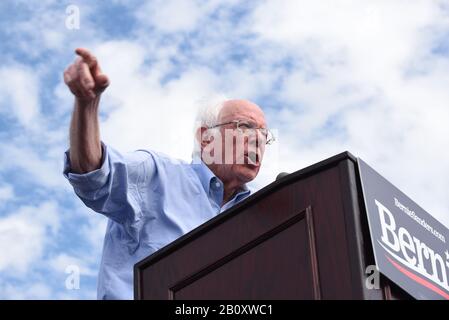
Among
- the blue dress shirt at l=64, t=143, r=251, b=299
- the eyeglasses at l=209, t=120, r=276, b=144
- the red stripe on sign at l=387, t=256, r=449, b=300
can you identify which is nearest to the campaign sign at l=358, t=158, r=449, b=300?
the red stripe on sign at l=387, t=256, r=449, b=300

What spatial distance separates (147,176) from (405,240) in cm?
149

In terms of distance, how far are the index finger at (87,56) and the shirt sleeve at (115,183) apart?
0.55 meters

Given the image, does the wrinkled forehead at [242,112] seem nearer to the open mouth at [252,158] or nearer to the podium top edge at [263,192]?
the open mouth at [252,158]

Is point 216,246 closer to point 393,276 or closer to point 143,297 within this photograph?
point 143,297

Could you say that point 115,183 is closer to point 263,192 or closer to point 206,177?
point 206,177

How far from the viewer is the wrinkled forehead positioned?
4.73 metres

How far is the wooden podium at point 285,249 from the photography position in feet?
9.15

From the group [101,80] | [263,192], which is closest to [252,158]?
[101,80]

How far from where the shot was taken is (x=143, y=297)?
3279mm

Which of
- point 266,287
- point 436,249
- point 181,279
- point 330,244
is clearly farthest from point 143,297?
point 436,249

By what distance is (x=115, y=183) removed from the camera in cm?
398

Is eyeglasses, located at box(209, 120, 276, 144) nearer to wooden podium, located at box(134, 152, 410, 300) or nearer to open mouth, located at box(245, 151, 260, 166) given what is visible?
open mouth, located at box(245, 151, 260, 166)

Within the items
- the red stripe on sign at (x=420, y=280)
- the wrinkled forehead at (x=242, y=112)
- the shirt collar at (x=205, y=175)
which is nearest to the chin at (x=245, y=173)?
the shirt collar at (x=205, y=175)

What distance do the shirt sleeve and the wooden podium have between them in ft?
2.15
